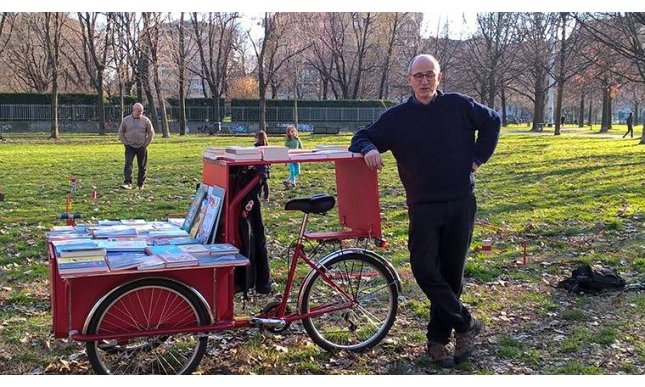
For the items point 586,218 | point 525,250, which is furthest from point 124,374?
point 586,218

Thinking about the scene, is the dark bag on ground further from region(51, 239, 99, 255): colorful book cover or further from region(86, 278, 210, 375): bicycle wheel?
region(51, 239, 99, 255): colorful book cover

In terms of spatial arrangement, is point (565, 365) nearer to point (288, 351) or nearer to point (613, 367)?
point (613, 367)

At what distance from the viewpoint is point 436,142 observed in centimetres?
467

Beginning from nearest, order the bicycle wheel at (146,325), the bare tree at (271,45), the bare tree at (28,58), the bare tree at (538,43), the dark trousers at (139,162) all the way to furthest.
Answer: the bicycle wheel at (146,325), the dark trousers at (139,162), the bare tree at (271,45), the bare tree at (538,43), the bare tree at (28,58)

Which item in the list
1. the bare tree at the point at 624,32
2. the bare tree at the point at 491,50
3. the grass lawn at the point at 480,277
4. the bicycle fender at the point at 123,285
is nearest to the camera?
the bicycle fender at the point at 123,285

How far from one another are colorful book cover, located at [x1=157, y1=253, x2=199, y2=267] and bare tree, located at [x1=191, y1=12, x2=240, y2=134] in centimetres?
5052

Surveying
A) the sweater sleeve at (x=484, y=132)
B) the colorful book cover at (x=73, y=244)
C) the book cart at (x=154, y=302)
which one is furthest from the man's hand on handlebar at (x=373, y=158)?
the colorful book cover at (x=73, y=244)

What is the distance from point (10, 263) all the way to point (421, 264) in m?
5.19

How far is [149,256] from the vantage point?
15.0 ft

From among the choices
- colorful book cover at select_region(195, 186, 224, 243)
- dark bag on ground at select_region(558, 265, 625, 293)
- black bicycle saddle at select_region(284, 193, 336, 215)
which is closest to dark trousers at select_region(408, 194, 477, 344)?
black bicycle saddle at select_region(284, 193, 336, 215)

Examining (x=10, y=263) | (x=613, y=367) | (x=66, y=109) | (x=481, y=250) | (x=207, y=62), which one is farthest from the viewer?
(x=207, y=62)

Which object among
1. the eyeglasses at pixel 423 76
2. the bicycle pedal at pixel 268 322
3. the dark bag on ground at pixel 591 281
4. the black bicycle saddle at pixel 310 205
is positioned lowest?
the dark bag on ground at pixel 591 281

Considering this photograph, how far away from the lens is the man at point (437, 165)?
468cm

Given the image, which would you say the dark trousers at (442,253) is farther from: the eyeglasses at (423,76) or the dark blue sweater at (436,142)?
the eyeglasses at (423,76)
